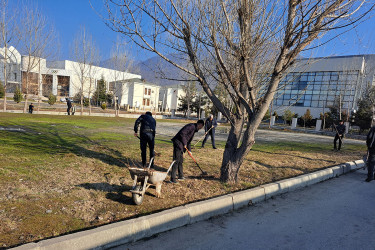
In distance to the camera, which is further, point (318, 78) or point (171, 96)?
point (171, 96)

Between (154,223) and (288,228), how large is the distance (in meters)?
2.19

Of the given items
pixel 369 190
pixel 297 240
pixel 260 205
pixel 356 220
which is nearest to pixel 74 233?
pixel 297 240

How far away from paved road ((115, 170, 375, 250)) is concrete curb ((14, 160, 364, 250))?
0.12 metres

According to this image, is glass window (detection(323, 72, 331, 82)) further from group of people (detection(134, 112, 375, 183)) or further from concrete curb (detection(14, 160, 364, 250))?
concrete curb (detection(14, 160, 364, 250))

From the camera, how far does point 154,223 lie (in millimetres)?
3500

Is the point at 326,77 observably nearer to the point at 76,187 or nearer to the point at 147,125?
the point at 147,125

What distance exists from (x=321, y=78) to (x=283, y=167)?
1717 inches

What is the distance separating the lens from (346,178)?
7.86 meters

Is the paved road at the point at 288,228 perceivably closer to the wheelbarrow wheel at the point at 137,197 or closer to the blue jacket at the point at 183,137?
the wheelbarrow wheel at the point at 137,197

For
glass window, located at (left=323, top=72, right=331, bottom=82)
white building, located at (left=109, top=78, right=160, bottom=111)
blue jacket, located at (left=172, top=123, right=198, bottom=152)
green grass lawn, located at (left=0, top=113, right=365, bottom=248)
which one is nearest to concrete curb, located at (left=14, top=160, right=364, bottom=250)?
green grass lawn, located at (left=0, top=113, right=365, bottom=248)

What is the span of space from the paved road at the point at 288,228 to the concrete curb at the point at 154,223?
0.39 ft

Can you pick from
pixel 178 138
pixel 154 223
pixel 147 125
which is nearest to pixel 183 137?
pixel 178 138

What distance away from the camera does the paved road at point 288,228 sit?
3.36 meters

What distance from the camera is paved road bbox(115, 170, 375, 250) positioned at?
11.0ft
